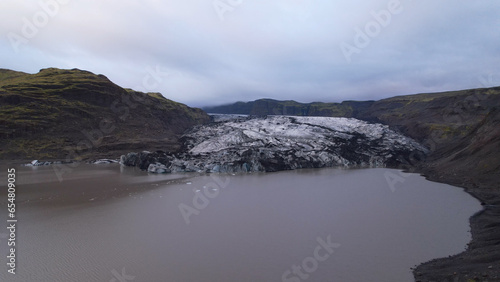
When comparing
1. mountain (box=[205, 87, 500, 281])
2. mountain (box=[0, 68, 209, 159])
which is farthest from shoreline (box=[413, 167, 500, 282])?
mountain (box=[0, 68, 209, 159])

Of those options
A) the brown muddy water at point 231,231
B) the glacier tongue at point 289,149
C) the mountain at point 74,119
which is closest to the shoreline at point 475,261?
the brown muddy water at point 231,231

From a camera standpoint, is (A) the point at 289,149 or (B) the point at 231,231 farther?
(A) the point at 289,149

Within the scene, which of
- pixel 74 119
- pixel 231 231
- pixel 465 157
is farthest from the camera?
pixel 74 119

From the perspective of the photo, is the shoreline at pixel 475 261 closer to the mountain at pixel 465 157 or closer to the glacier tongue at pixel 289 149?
the mountain at pixel 465 157

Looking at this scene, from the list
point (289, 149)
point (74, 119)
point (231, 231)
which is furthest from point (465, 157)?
point (74, 119)

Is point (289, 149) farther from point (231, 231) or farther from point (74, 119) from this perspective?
point (74, 119)

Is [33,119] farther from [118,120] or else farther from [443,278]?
[443,278]
